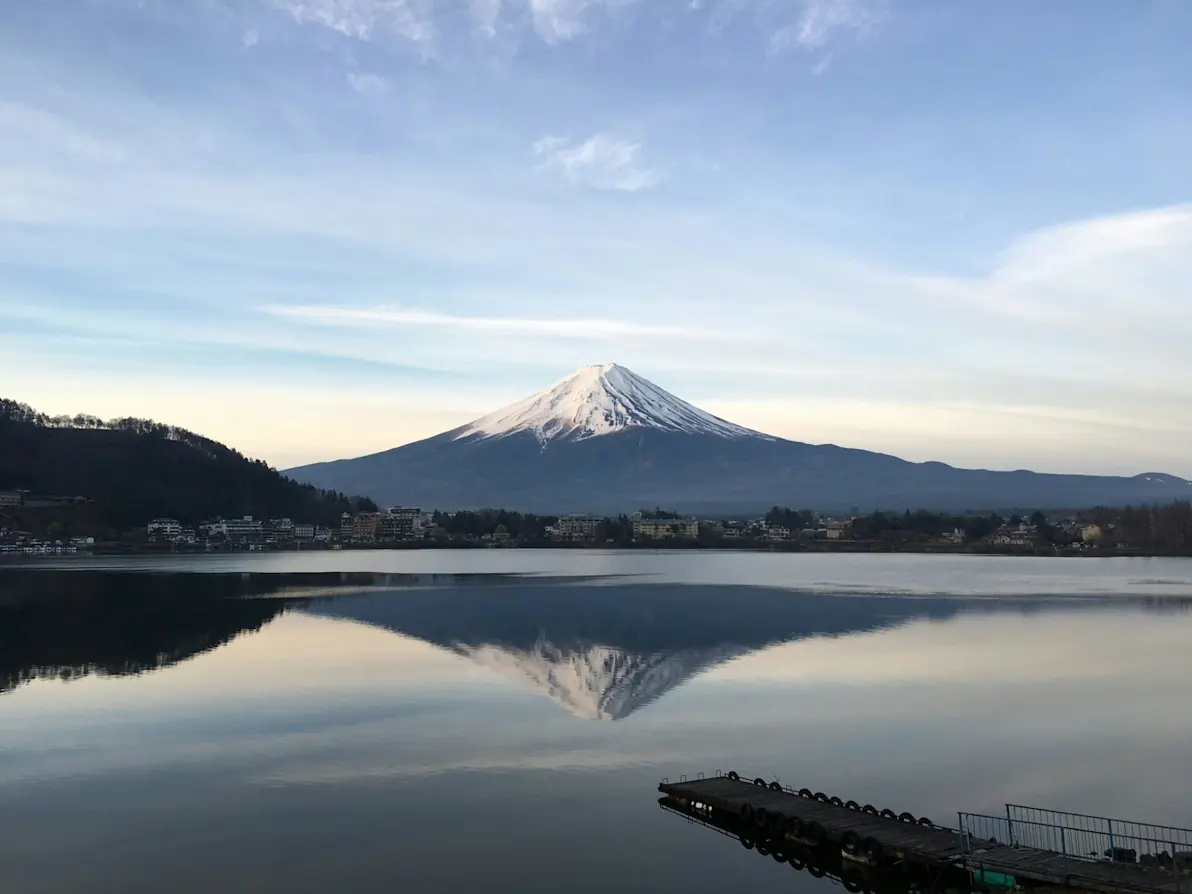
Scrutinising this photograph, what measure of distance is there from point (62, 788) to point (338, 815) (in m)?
3.49

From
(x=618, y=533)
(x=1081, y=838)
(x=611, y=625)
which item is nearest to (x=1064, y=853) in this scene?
(x=1081, y=838)

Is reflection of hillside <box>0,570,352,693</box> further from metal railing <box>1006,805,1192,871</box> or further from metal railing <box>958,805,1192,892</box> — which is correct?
metal railing <box>1006,805,1192,871</box>

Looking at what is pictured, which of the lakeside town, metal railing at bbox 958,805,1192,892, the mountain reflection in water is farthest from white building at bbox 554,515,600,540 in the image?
→ metal railing at bbox 958,805,1192,892

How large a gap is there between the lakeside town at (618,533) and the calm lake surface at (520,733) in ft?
196

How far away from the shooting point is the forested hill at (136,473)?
96.9 m

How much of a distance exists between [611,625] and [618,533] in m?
83.9

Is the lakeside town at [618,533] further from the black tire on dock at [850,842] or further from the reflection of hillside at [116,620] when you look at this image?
the black tire on dock at [850,842]

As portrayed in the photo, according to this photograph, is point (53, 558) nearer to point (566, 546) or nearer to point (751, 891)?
point (566, 546)

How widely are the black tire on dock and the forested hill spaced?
94841 millimetres

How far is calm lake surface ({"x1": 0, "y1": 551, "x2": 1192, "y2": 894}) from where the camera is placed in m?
9.65

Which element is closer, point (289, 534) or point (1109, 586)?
point (1109, 586)

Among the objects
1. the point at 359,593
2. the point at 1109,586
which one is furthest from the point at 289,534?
the point at 1109,586

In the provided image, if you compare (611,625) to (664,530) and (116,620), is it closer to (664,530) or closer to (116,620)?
(116,620)

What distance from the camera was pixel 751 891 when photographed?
9.02 meters
